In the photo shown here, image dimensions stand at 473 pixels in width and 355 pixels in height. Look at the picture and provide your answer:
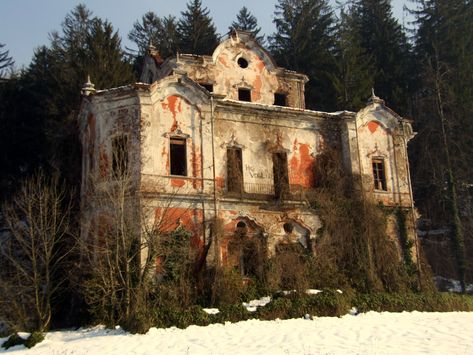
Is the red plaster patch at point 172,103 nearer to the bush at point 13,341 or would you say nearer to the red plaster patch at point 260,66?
the red plaster patch at point 260,66

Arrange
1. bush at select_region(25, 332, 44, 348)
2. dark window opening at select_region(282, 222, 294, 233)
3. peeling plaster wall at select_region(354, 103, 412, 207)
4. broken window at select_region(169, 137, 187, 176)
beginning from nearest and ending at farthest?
bush at select_region(25, 332, 44, 348) → broken window at select_region(169, 137, 187, 176) → dark window opening at select_region(282, 222, 294, 233) → peeling plaster wall at select_region(354, 103, 412, 207)

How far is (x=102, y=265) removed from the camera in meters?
17.5

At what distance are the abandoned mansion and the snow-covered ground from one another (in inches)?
167

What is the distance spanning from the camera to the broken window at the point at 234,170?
22.2m

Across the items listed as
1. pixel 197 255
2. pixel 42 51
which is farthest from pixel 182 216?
pixel 42 51

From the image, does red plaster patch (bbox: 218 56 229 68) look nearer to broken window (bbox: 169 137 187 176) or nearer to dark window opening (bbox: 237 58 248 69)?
dark window opening (bbox: 237 58 248 69)

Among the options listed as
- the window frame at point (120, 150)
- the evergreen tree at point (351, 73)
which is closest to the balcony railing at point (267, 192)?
the window frame at point (120, 150)

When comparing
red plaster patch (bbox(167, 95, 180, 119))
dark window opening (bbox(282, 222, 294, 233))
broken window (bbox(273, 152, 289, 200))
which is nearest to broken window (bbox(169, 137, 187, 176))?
red plaster patch (bbox(167, 95, 180, 119))

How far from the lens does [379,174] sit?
995 inches

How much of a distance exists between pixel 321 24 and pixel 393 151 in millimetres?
19214

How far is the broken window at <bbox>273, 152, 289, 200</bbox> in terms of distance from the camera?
74.4ft

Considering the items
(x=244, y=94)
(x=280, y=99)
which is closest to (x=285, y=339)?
(x=244, y=94)

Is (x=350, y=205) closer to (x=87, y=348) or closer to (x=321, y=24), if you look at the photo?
(x=87, y=348)

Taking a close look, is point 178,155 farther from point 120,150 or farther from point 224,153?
point 120,150
